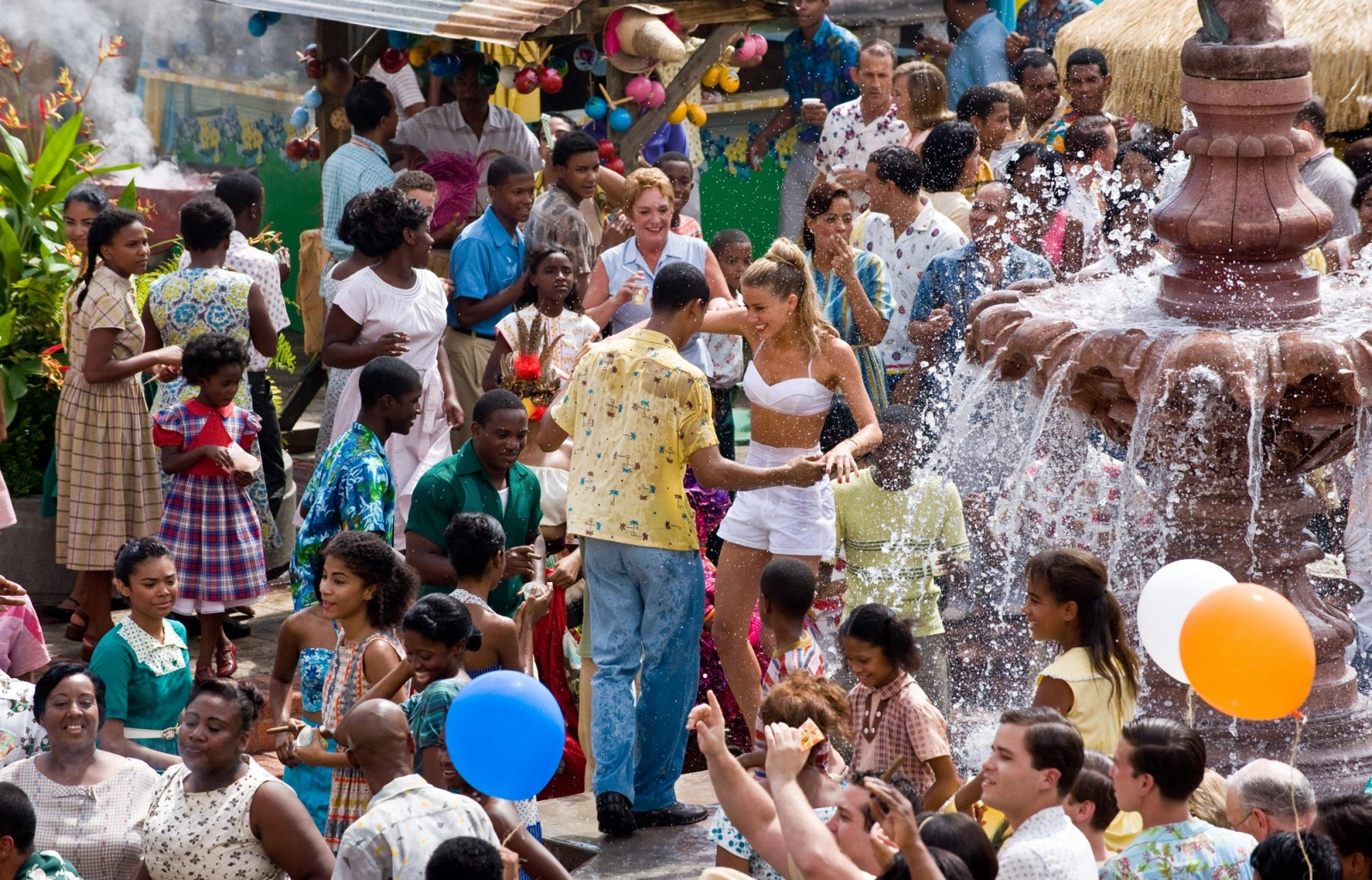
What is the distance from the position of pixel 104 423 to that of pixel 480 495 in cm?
261

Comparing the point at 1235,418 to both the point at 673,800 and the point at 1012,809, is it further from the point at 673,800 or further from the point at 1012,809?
the point at 673,800

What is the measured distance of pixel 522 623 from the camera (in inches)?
250

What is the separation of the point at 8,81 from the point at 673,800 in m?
10.9

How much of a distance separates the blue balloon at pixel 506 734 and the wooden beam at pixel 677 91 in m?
6.32

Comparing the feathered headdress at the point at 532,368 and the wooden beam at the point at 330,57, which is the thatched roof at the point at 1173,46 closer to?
the wooden beam at the point at 330,57

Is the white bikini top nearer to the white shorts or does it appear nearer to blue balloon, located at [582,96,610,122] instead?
the white shorts

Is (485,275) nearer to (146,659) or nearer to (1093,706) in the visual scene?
(146,659)

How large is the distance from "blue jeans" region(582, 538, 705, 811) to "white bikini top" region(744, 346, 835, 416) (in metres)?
0.76

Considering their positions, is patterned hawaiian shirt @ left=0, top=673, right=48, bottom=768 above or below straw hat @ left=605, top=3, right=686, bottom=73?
below

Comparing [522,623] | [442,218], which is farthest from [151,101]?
[522,623]

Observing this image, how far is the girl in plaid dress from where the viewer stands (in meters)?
7.62

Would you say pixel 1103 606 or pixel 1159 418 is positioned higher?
pixel 1159 418

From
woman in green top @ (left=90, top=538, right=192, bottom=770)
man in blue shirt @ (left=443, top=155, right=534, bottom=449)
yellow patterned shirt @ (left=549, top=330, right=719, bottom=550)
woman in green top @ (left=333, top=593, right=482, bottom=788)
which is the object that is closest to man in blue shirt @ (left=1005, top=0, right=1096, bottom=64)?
man in blue shirt @ (left=443, top=155, right=534, bottom=449)

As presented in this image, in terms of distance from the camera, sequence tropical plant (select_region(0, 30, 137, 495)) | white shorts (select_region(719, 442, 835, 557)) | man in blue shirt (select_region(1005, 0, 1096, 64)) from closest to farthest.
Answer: white shorts (select_region(719, 442, 835, 557)) < tropical plant (select_region(0, 30, 137, 495)) < man in blue shirt (select_region(1005, 0, 1096, 64))
